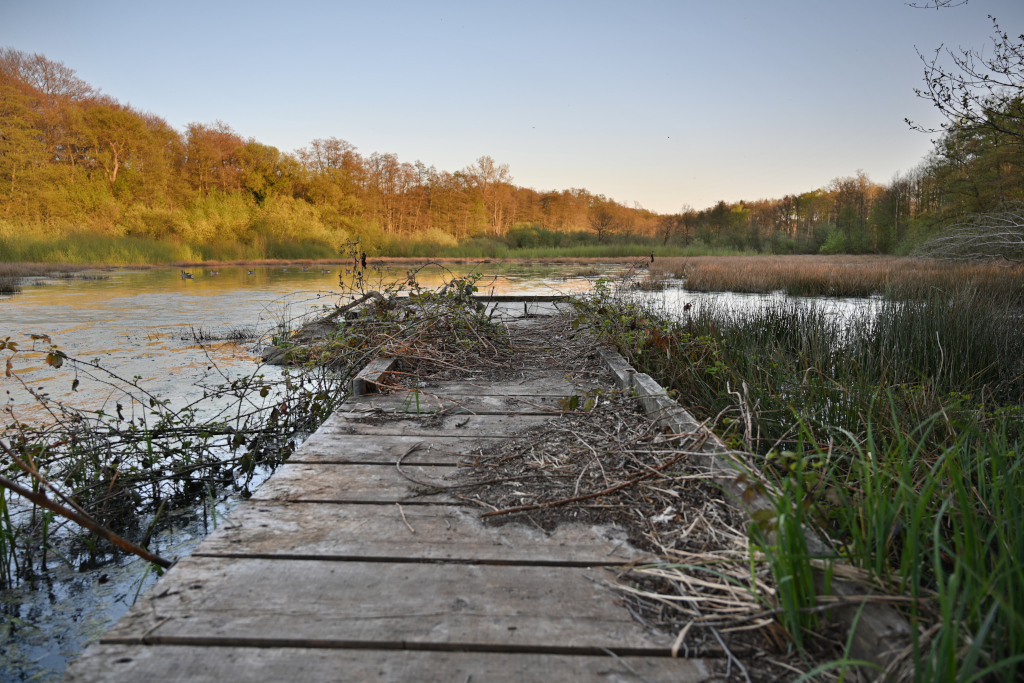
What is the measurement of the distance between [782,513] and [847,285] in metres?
Answer: 11.1

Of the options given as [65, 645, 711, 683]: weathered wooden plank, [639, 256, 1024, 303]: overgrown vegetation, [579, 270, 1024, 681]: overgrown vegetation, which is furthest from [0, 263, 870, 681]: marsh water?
[579, 270, 1024, 681]: overgrown vegetation

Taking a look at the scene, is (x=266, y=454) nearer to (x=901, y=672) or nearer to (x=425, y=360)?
(x=425, y=360)

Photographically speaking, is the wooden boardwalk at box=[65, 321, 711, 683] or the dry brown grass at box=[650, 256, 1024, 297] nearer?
the wooden boardwalk at box=[65, 321, 711, 683]

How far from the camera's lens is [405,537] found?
1309 mm

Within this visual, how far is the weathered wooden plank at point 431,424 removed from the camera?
2148 mm

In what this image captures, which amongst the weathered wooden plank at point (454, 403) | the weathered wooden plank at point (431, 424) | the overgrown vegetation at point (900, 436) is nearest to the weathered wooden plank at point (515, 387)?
the weathered wooden plank at point (454, 403)

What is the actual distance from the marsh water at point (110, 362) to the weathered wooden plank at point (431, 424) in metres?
0.57

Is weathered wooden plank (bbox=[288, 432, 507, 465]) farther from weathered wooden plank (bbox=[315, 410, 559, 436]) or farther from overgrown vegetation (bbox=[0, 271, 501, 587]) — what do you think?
overgrown vegetation (bbox=[0, 271, 501, 587])

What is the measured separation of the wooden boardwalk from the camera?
0.87 meters

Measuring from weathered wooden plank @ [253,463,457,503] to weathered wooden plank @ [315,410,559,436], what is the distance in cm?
36

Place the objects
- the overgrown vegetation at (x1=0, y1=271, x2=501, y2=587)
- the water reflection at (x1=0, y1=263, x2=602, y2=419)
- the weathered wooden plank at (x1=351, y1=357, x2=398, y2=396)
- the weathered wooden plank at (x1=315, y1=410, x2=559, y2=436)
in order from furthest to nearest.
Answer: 1. the water reflection at (x1=0, y1=263, x2=602, y2=419)
2. the weathered wooden plank at (x1=351, y1=357, x2=398, y2=396)
3. the weathered wooden plank at (x1=315, y1=410, x2=559, y2=436)
4. the overgrown vegetation at (x1=0, y1=271, x2=501, y2=587)

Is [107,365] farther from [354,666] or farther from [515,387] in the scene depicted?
[354,666]

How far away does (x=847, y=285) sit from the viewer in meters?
10.2

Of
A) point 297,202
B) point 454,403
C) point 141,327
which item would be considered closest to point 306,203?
point 297,202
